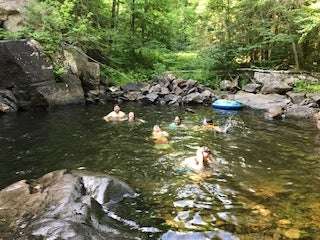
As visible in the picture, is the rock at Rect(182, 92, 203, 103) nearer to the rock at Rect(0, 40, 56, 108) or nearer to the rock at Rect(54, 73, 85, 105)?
the rock at Rect(54, 73, 85, 105)

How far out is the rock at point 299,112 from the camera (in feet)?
58.6

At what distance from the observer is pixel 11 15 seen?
71.7 ft

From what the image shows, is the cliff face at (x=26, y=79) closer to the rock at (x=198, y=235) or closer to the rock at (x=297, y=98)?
the rock at (x=297, y=98)

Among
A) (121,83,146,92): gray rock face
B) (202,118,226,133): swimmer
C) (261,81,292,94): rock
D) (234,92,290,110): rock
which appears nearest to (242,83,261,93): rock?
(234,92,290,110): rock

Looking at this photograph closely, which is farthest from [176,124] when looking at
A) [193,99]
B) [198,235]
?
[198,235]

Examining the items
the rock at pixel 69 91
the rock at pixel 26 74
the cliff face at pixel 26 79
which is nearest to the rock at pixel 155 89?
the rock at pixel 69 91

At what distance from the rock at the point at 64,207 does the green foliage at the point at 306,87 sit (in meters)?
14.8

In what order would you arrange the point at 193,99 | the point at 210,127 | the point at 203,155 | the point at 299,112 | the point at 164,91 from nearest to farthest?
the point at 203,155, the point at 210,127, the point at 299,112, the point at 193,99, the point at 164,91

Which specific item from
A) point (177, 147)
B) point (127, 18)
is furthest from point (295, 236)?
point (127, 18)

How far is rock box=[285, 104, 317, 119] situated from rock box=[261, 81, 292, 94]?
104 inches

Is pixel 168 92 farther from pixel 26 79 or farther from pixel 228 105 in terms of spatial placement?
pixel 26 79

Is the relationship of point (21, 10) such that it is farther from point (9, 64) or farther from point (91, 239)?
point (91, 239)

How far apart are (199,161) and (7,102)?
1123 cm

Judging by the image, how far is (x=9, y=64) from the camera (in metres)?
18.5
